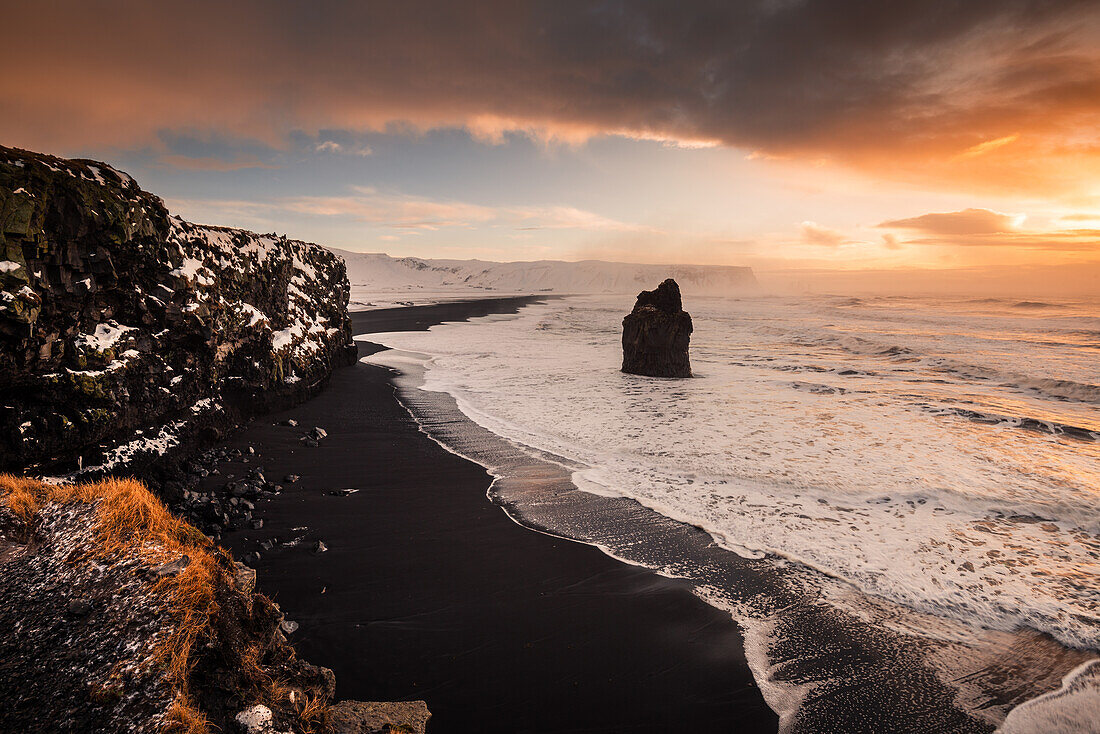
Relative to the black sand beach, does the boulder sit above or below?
above

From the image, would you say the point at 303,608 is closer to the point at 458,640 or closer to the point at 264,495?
the point at 458,640

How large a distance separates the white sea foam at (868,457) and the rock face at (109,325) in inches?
240

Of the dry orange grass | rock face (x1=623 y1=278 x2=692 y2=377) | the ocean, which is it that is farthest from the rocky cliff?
rock face (x1=623 y1=278 x2=692 y2=377)

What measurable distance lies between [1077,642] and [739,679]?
12.0ft

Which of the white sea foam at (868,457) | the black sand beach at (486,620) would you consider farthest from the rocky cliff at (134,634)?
the white sea foam at (868,457)

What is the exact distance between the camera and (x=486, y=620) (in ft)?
16.8

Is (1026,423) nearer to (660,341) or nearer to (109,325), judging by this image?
(660,341)

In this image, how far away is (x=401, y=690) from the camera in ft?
13.6

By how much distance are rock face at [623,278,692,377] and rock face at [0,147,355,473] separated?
1305cm

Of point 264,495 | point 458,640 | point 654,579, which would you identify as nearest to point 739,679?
point 654,579

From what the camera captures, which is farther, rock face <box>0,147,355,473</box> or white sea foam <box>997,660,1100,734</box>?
rock face <box>0,147,355,473</box>

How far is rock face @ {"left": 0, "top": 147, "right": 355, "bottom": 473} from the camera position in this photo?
20.2ft

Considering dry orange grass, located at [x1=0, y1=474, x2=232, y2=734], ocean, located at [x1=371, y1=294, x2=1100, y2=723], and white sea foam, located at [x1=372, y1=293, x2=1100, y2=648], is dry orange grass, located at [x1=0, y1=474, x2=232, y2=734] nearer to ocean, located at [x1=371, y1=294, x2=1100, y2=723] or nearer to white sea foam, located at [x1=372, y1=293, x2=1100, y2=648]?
ocean, located at [x1=371, y1=294, x2=1100, y2=723]

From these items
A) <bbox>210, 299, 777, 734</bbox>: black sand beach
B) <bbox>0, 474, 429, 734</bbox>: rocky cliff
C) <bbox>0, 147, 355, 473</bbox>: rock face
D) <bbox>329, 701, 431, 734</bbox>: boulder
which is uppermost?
<bbox>0, 147, 355, 473</bbox>: rock face
